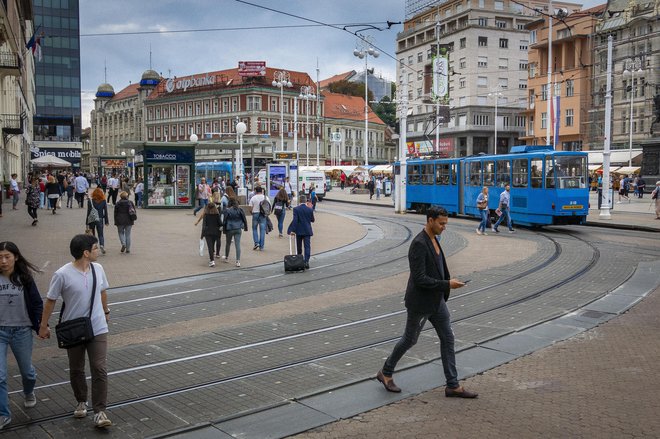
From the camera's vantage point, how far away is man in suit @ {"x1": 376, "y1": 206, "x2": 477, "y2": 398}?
616cm

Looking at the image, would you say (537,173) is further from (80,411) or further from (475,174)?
(80,411)

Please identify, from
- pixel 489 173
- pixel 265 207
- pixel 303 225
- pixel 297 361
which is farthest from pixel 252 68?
pixel 297 361

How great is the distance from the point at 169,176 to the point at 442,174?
14.2 metres

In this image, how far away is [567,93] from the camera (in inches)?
2640

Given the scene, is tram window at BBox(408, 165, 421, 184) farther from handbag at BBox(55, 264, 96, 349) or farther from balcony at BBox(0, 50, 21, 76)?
handbag at BBox(55, 264, 96, 349)

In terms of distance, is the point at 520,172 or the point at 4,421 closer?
the point at 4,421

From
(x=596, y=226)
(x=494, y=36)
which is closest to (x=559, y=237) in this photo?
(x=596, y=226)

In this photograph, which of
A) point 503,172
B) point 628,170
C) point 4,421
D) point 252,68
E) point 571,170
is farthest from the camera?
point 252,68

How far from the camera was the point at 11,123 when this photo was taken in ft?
135

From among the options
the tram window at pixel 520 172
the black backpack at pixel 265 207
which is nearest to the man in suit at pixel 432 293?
the black backpack at pixel 265 207

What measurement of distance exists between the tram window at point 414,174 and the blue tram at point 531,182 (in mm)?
3507

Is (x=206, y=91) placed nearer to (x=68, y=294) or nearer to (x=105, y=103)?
(x=105, y=103)

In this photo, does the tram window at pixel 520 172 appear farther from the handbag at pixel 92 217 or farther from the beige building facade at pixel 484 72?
the beige building facade at pixel 484 72

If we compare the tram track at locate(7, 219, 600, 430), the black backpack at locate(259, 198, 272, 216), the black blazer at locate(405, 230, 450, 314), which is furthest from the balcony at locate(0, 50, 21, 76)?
the black blazer at locate(405, 230, 450, 314)
